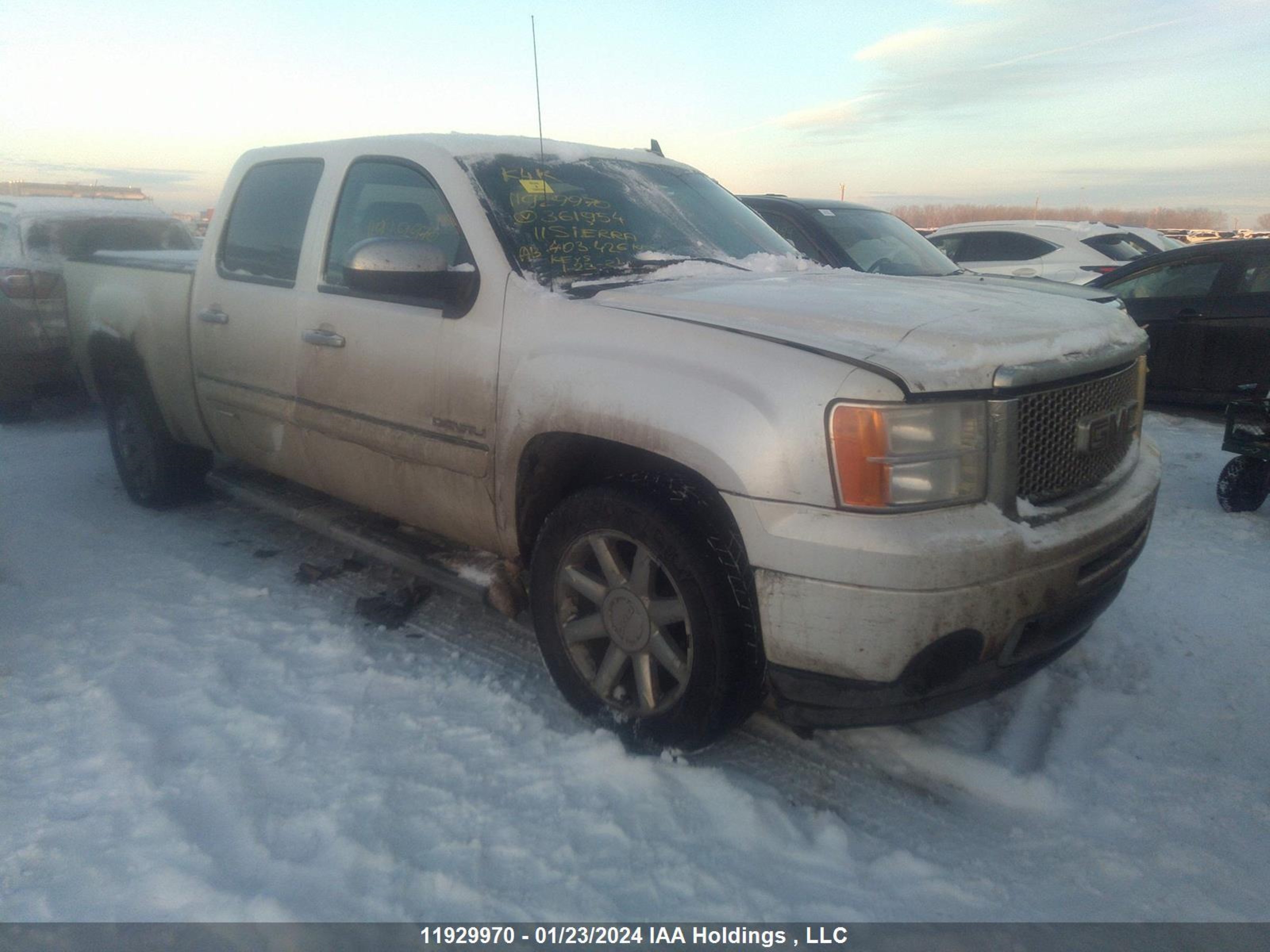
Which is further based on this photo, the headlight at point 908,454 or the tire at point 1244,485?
the tire at point 1244,485

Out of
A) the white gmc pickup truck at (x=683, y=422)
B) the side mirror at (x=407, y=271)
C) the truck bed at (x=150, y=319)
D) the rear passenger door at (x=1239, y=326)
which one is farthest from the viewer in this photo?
the rear passenger door at (x=1239, y=326)

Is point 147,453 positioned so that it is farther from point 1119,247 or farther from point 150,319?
point 1119,247

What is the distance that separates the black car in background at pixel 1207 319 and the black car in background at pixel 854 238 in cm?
132

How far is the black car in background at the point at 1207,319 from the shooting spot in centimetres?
733

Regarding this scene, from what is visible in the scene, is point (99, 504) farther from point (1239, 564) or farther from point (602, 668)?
point (1239, 564)

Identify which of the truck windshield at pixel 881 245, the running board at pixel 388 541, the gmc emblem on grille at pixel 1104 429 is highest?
→ the truck windshield at pixel 881 245

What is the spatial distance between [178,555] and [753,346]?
131 inches

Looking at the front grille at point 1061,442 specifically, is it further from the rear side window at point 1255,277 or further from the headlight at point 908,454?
the rear side window at point 1255,277

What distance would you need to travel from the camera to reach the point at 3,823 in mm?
2365

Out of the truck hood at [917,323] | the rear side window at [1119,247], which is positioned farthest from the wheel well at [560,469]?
the rear side window at [1119,247]

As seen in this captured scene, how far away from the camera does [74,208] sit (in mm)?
7527

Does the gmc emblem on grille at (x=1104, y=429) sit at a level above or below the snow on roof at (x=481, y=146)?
below

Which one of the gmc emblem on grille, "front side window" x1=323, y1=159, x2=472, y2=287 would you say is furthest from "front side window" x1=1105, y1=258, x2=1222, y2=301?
"front side window" x1=323, y1=159, x2=472, y2=287

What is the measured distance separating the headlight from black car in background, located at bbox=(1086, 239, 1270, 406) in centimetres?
632
